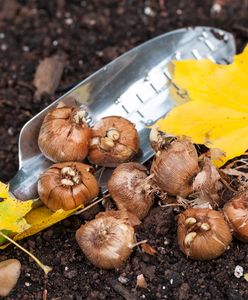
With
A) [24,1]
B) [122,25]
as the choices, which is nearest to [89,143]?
[122,25]

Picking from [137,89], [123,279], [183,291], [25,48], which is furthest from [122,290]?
[25,48]

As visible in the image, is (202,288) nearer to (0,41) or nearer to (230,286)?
(230,286)

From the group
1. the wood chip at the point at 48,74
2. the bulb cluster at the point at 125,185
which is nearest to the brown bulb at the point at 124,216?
the bulb cluster at the point at 125,185

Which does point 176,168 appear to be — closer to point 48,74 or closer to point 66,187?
point 66,187

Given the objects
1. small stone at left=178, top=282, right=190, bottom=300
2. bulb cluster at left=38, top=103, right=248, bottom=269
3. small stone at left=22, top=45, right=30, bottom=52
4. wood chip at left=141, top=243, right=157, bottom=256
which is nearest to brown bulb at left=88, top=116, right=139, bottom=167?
bulb cluster at left=38, top=103, right=248, bottom=269

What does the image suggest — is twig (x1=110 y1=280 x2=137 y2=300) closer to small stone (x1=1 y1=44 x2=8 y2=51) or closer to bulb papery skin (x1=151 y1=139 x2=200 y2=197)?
bulb papery skin (x1=151 y1=139 x2=200 y2=197)

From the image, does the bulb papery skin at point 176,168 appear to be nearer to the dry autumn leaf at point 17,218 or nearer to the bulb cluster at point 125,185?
the bulb cluster at point 125,185
